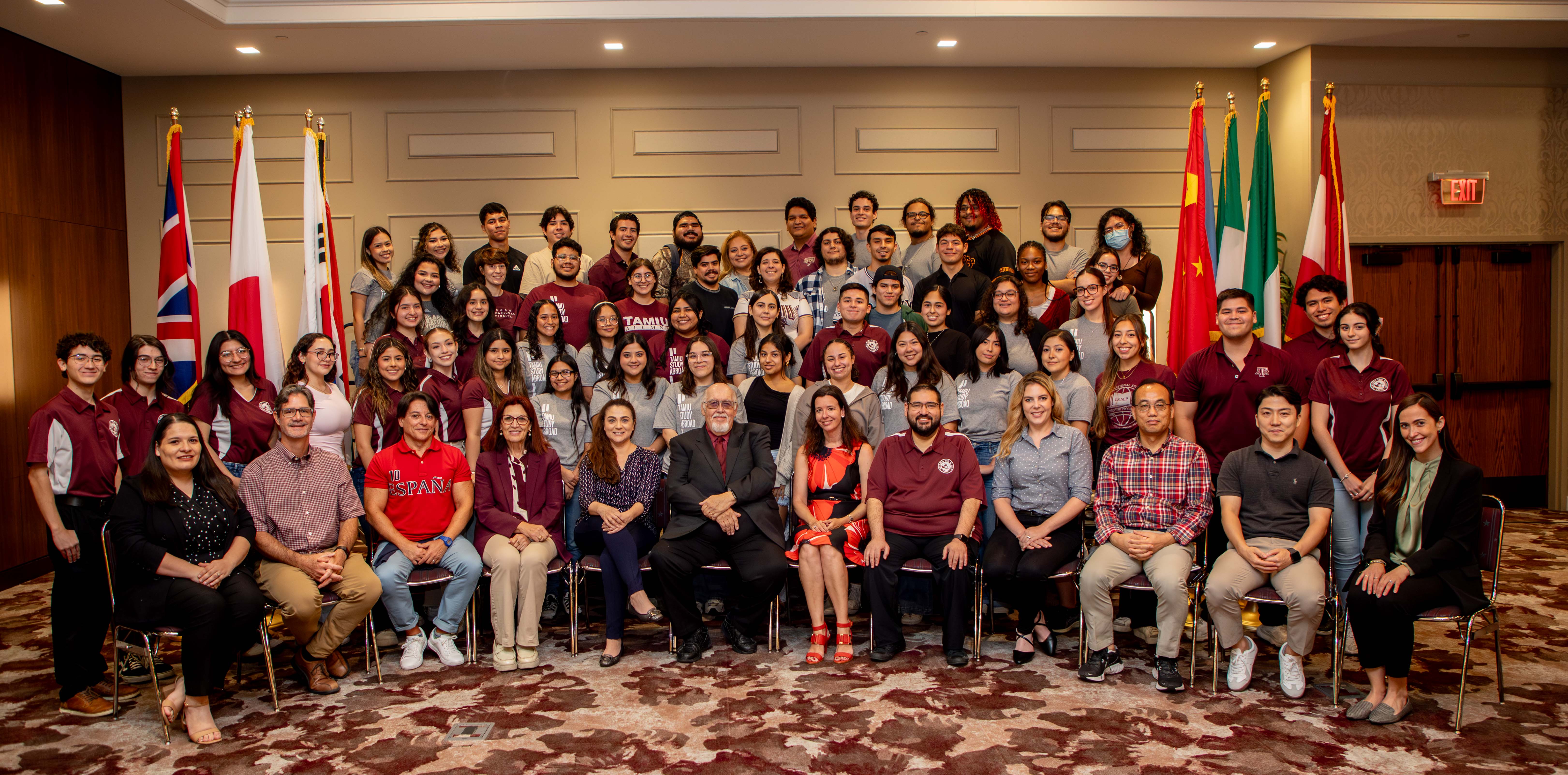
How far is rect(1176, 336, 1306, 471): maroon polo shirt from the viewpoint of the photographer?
4.40 meters

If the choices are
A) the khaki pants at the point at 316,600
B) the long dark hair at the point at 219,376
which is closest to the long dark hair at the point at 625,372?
the khaki pants at the point at 316,600

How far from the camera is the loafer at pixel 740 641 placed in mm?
4379

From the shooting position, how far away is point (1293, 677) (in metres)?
3.70

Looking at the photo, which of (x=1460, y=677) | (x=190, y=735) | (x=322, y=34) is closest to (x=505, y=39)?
(x=322, y=34)

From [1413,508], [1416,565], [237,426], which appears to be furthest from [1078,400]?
[237,426]

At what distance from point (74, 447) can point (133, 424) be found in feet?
1.14

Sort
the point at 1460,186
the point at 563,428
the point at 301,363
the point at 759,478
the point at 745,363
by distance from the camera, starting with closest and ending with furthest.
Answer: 1. the point at 759,478
2. the point at 301,363
3. the point at 563,428
4. the point at 745,363
5. the point at 1460,186

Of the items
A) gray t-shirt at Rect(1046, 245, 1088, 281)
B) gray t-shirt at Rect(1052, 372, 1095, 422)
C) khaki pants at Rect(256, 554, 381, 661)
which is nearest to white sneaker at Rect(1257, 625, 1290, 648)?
gray t-shirt at Rect(1052, 372, 1095, 422)

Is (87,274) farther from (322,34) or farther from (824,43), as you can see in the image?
(824,43)

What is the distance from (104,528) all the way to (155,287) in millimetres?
5010

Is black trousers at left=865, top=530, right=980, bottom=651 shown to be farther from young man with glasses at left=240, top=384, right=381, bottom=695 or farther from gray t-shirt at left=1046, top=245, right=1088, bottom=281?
gray t-shirt at left=1046, top=245, right=1088, bottom=281

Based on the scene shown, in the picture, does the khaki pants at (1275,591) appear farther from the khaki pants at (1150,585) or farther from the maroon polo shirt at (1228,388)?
the maroon polo shirt at (1228,388)

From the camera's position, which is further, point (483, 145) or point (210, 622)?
point (483, 145)

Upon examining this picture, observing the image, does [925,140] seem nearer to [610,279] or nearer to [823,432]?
[610,279]
